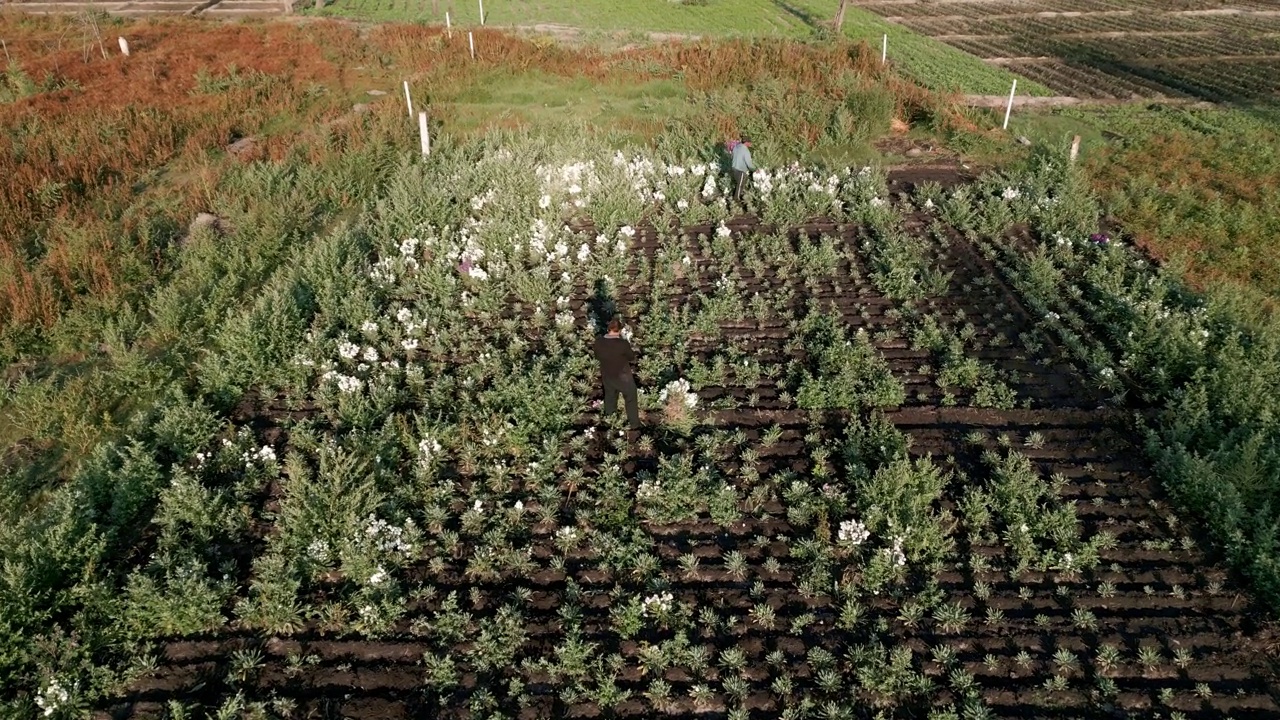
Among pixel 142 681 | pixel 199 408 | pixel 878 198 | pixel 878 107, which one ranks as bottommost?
pixel 142 681

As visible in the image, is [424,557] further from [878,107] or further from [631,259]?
[878,107]

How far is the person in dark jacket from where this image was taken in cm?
893

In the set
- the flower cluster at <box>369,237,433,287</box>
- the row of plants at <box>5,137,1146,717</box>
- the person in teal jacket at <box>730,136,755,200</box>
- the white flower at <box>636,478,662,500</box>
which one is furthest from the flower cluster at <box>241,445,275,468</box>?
the person in teal jacket at <box>730,136,755,200</box>

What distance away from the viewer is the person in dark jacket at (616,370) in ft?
29.3

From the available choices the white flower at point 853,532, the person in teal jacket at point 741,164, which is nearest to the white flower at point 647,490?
the white flower at point 853,532

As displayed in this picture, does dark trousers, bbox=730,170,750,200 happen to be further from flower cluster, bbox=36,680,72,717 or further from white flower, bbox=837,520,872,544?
flower cluster, bbox=36,680,72,717

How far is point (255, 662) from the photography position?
6789 mm

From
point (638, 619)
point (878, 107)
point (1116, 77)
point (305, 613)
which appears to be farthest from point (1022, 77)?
point (305, 613)

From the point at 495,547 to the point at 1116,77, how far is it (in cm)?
2620

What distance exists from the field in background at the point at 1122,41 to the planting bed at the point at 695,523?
16978 mm

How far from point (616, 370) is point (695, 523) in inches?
81.0

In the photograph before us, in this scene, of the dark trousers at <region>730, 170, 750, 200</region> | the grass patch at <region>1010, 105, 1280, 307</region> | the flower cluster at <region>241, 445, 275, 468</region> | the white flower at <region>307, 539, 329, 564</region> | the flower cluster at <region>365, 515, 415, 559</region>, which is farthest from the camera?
the dark trousers at <region>730, 170, 750, 200</region>

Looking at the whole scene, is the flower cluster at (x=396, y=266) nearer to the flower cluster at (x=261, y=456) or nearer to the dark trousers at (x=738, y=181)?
the flower cluster at (x=261, y=456)

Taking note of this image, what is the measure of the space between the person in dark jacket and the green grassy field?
A: 19.8 meters
